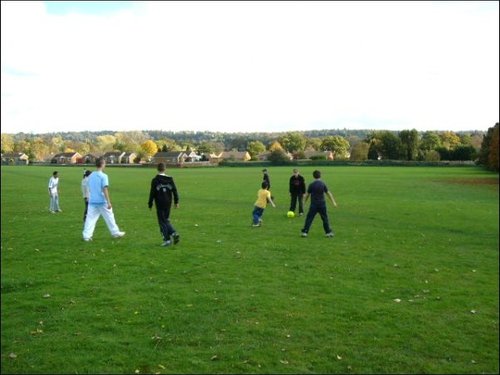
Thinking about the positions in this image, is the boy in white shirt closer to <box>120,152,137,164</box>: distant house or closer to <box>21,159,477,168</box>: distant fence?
<box>21,159,477,168</box>: distant fence

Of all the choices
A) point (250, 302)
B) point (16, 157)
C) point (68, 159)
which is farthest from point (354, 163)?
point (16, 157)

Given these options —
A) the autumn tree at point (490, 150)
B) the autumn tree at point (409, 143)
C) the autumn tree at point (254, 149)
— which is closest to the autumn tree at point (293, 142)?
the autumn tree at point (254, 149)

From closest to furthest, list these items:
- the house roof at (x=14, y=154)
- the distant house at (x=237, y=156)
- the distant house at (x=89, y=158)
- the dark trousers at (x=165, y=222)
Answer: the dark trousers at (x=165, y=222), the distant house at (x=237, y=156), the distant house at (x=89, y=158), the house roof at (x=14, y=154)

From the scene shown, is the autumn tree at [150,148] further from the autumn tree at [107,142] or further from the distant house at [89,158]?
the distant house at [89,158]

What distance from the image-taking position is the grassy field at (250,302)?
6.35 meters

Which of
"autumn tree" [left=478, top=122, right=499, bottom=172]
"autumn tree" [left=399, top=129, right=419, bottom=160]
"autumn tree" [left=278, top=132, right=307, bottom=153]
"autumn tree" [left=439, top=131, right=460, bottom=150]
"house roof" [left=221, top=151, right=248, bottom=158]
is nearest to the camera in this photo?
"autumn tree" [left=478, top=122, right=499, bottom=172]

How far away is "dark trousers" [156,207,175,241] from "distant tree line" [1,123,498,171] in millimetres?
28501

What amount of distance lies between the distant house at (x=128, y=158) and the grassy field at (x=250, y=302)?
70394 millimetres

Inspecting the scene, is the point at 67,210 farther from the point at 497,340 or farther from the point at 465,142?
the point at 465,142

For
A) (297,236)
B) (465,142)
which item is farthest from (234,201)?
(465,142)

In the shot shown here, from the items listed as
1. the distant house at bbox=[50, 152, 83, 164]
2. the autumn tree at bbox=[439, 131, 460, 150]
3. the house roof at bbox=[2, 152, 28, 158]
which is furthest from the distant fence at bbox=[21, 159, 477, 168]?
the house roof at bbox=[2, 152, 28, 158]

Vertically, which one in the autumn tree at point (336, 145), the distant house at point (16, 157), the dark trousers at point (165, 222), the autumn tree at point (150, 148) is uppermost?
the autumn tree at point (336, 145)

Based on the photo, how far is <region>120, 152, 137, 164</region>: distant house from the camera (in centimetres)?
8606

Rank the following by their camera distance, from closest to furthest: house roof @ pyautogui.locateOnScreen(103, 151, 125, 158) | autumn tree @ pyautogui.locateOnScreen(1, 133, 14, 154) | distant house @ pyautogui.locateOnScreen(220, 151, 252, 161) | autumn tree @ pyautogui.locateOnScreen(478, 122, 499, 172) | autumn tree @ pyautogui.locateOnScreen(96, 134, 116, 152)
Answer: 1. autumn tree @ pyautogui.locateOnScreen(478, 122, 499, 172)
2. distant house @ pyautogui.locateOnScreen(220, 151, 252, 161)
3. house roof @ pyautogui.locateOnScreen(103, 151, 125, 158)
4. autumn tree @ pyautogui.locateOnScreen(96, 134, 116, 152)
5. autumn tree @ pyautogui.locateOnScreen(1, 133, 14, 154)
